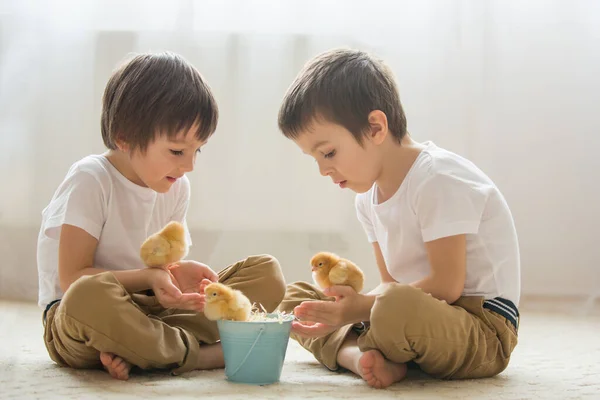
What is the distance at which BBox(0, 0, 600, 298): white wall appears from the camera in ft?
6.86

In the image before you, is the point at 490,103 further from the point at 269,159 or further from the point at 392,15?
the point at 269,159

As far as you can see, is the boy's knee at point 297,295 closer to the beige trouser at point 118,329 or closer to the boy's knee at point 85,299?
the beige trouser at point 118,329

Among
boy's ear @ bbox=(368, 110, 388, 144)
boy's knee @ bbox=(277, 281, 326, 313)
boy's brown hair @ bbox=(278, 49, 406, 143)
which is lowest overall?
boy's knee @ bbox=(277, 281, 326, 313)

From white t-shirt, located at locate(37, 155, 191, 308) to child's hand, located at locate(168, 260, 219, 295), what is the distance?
0.04 m

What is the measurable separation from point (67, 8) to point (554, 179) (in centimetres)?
140

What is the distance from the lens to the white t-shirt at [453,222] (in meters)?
1.16

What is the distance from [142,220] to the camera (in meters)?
1.32

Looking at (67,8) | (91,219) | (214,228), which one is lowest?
(214,228)

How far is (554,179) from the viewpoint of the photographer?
2.17 meters

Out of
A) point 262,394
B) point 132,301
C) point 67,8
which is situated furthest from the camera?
point 67,8

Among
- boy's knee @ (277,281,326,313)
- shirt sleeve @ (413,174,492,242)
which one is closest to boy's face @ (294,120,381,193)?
shirt sleeve @ (413,174,492,242)

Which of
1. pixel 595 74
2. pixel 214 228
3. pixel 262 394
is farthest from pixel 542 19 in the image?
pixel 262 394

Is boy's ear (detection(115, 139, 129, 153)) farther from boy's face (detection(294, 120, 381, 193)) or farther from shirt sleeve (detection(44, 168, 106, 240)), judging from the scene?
boy's face (detection(294, 120, 381, 193))

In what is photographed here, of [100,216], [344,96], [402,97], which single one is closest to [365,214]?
[344,96]
